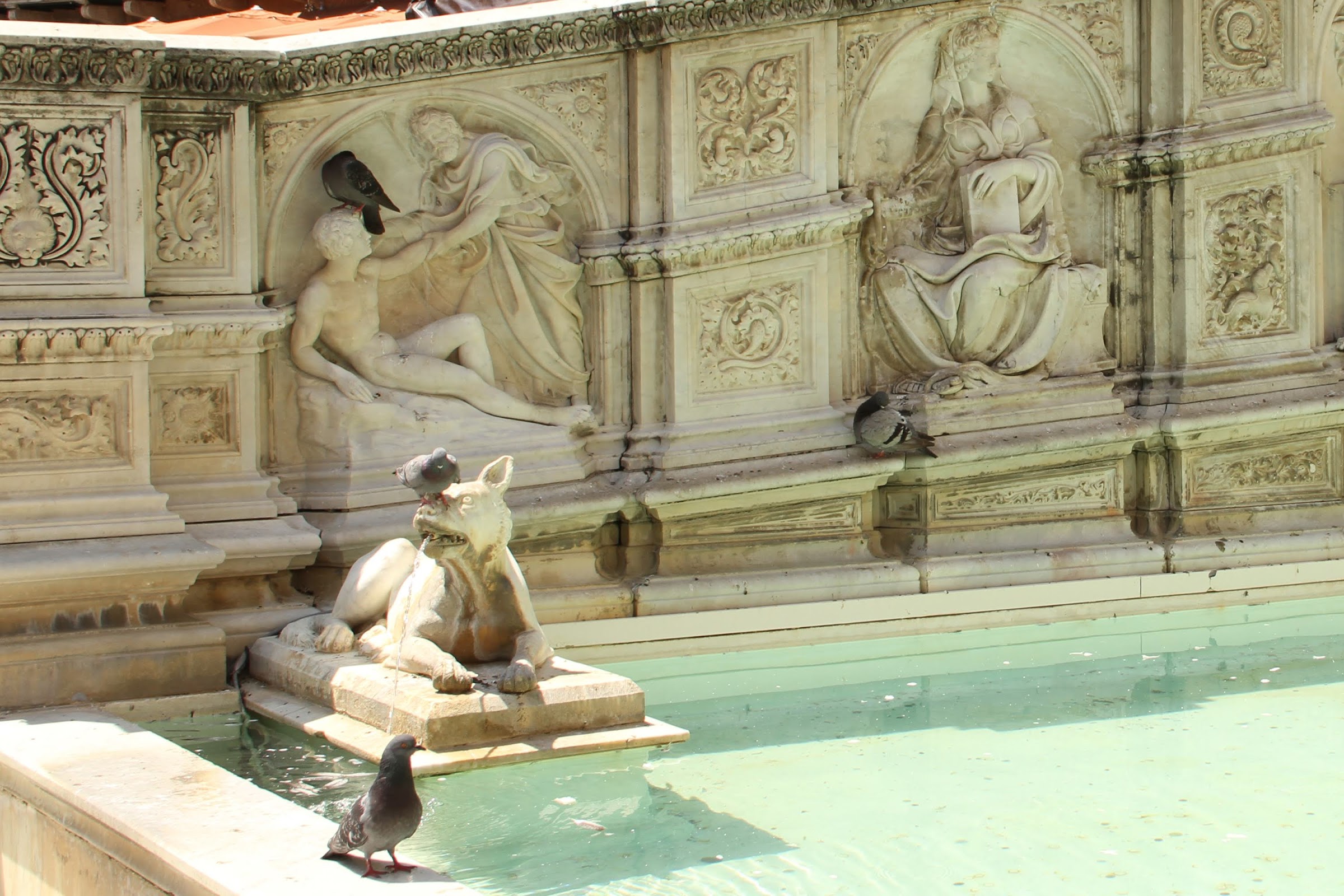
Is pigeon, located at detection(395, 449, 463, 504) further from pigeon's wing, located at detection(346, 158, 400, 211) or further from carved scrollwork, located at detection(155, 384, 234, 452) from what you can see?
pigeon's wing, located at detection(346, 158, 400, 211)

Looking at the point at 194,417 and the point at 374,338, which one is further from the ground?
the point at 374,338

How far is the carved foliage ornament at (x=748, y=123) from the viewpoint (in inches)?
319

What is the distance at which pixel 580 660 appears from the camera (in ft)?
25.8

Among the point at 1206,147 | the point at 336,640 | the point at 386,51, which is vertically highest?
the point at 386,51

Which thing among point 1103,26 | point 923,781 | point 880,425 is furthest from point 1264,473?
point 923,781

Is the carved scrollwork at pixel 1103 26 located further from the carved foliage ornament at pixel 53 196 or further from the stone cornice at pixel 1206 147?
the carved foliage ornament at pixel 53 196

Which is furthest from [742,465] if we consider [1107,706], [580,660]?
[1107,706]

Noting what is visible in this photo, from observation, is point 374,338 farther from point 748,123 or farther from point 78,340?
point 748,123

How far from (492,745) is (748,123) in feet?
11.0

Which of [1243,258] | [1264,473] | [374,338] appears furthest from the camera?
[1264,473]

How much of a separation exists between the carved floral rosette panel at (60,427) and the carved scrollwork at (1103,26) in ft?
14.9

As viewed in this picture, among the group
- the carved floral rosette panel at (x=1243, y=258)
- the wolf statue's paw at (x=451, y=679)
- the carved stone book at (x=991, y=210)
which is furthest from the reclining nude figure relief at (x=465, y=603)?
the carved floral rosette panel at (x=1243, y=258)

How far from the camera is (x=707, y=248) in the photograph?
8.02 m

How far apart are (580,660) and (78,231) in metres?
2.59
